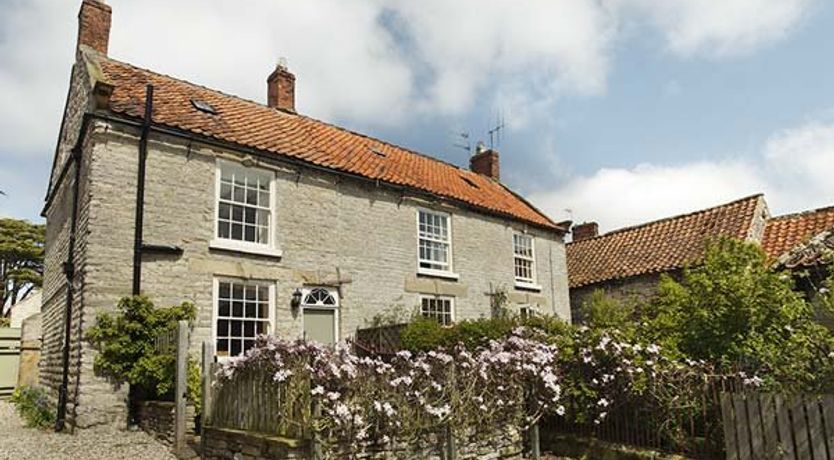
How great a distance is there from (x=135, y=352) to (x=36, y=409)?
362 cm

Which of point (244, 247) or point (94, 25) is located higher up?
point (94, 25)

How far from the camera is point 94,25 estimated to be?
50.6ft

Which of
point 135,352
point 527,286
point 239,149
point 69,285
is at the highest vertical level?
point 239,149

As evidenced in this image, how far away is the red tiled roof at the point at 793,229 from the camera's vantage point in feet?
63.3

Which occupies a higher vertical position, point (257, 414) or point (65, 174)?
point (65, 174)

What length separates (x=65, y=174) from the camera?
1530 centimetres

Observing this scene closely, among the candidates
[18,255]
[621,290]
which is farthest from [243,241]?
[18,255]

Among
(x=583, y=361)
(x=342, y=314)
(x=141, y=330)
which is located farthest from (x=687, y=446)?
(x=141, y=330)

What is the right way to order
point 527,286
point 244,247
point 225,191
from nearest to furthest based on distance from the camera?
point 244,247
point 225,191
point 527,286

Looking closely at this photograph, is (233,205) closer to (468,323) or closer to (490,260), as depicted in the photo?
(468,323)

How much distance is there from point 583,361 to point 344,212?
8.10 metres

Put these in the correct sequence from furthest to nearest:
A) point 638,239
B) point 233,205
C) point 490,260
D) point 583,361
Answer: point 638,239 → point 490,260 → point 233,205 → point 583,361

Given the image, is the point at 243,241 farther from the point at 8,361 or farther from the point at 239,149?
the point at 8,361

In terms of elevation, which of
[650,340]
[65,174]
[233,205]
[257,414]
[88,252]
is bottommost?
[257,414]
